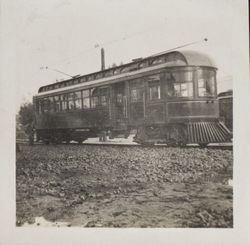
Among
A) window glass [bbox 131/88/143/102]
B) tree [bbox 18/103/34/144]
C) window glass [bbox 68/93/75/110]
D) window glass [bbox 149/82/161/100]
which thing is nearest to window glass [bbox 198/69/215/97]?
window glass [bbox 149/82/161/100]

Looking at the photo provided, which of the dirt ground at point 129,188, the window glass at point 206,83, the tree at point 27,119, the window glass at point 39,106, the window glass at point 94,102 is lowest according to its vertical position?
the dirt ground at point 129,188

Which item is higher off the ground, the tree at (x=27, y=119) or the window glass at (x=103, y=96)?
the window glass at (x=103, y=96)

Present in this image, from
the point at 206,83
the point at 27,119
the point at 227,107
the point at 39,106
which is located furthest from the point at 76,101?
the point at 227,107

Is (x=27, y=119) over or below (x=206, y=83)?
below

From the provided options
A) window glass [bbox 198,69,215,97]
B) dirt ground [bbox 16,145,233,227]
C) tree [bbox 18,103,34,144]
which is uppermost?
window glass [bbox 198,69,215,97]

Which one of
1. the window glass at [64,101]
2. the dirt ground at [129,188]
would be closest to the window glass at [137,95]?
the dirt ground at [129,188]

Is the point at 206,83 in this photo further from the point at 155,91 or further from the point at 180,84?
the point at 155,91

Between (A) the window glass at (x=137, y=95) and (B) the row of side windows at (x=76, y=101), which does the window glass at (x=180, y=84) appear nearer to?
(A) the window glass at (x=137, y=95)

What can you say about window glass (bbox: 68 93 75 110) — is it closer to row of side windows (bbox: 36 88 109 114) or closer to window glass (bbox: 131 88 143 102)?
row of side windows (bbox: 36 88 109 114)
